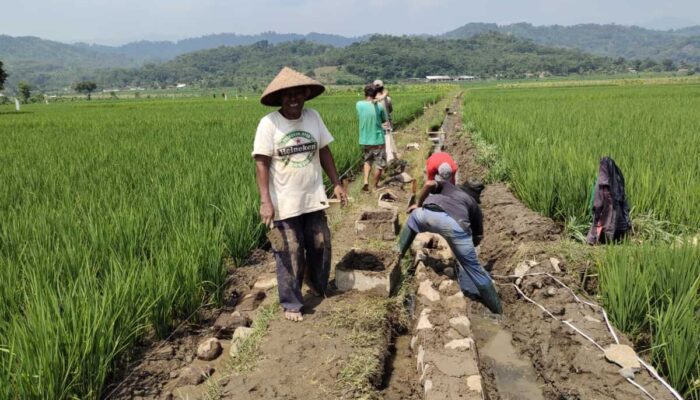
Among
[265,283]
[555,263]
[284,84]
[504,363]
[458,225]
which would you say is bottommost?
[504,363]

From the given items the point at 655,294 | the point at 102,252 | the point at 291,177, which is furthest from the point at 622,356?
the point at 102,252

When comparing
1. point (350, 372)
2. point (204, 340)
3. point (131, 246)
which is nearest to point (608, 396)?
point (350, 372)

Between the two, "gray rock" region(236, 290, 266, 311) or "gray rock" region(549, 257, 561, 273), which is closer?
"gray rock" region(236, 290, 266, 311)

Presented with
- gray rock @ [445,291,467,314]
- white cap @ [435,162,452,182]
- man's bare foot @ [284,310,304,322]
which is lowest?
gray rock @ [445,291,467,314]

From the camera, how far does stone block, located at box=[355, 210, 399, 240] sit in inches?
183

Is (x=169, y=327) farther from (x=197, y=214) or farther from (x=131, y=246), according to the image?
(x=197, y=214)

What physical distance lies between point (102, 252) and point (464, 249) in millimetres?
2653

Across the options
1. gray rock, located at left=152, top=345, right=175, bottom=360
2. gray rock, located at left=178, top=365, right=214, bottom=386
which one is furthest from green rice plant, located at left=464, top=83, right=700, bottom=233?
gray rock, located at left=152, top=345, right=175, bottom=360

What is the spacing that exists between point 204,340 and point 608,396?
7.88 ft

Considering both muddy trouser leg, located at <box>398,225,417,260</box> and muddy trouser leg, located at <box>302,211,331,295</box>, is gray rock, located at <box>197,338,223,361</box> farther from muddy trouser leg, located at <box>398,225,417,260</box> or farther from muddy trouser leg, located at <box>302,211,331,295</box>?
muddy trouser leg, located at <box>398,225,417,260</box>

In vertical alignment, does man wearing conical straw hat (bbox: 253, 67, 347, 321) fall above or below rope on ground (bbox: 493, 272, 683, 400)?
above

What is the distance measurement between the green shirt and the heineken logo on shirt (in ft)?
11.2

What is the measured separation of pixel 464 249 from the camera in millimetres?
3645

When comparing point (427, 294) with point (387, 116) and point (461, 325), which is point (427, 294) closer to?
point (461, 325)
